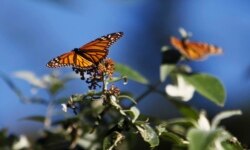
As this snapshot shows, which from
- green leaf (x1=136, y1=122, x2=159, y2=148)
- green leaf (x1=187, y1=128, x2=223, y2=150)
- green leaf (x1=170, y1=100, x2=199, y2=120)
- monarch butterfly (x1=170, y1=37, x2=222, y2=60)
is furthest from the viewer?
monarch butterfly (x1=170, y1=37, x2=222, y2=60)

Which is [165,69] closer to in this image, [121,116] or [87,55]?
[121,116]

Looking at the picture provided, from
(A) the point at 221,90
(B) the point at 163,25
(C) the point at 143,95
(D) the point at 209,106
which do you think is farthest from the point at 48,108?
(B) the point at 163,25

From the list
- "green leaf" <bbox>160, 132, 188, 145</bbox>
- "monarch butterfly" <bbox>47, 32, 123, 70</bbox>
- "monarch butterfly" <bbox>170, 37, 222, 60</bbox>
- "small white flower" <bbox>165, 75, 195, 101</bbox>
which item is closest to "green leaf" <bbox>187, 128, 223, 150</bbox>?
"green leaf" <bbox>160, 132, 188, 145</bbox>

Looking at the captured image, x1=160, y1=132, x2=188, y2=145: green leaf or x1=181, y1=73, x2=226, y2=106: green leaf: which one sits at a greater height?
x1=181, y1=73, x2=226, y2=106: green leaf

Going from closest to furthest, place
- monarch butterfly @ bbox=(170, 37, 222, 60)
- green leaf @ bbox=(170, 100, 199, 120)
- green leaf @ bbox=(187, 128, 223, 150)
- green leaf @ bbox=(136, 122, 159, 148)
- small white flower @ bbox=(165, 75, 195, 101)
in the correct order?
green leaf @ bbox=(187, 128, 223, 150) → green leaf @ bbox=(136, 122, 159, 148) → green leaf @ bbox=(170, 100, 199, 120) → small white flower @ bbox=(165, 75, 195, 101) → monarch butterfly @ bbox=(170, 37, 222, 60)

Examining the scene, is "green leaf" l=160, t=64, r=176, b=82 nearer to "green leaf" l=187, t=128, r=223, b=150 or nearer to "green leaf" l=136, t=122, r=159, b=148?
"green leaf" l=136, t=122, r=159, b=148

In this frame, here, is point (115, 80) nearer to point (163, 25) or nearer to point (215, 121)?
point (215, 121)

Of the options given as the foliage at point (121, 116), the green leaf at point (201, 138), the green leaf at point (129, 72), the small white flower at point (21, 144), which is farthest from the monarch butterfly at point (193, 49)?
the green leaf at point (201, 138)

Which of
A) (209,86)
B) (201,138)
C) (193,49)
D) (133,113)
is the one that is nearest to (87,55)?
(133,113)
